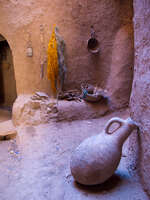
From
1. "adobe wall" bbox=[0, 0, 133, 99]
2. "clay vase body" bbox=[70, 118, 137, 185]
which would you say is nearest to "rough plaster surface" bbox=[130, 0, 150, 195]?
"clay vase body" bbox=[70, 118, 137, 185]

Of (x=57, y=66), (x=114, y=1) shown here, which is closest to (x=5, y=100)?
(x=57, y=66)

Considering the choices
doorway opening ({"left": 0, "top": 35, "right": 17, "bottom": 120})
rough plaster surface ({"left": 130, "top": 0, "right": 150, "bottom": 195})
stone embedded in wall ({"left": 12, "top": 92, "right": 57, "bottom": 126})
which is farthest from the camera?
doorway opening ({"left": 0, "top": 35, "right": 17, "bottom": 120})

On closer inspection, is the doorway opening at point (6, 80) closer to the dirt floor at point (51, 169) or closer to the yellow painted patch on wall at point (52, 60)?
the yellow painted patch on wall at point (52, 60)

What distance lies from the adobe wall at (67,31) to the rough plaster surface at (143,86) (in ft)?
7.34

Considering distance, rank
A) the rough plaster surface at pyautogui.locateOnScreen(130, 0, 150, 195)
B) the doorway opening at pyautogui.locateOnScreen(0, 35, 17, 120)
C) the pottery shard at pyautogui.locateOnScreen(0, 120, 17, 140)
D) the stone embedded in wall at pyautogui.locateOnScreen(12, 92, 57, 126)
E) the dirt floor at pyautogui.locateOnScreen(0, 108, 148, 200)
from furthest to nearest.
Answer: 1. the doorway opening at pyautogui.locateOnScreen(0, 35, 17, 120)
2. the stone embedded in wall at pyautogui.locateOnScreen(12, 92, 57, 126)
3. the pottery shard at pyautogui.locateOnScreen(0, 120, 17, 140)
4. the dirt floor at pyautogui.locateOnScreen(0, 108, 148, 200)
5. the rough plaster surface at pyautogui.locateOnScreen(130, 0, 150, 195)

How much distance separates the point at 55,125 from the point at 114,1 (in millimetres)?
2947

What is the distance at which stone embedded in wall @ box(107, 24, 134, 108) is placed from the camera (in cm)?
→ 366

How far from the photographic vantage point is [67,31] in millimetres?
3717

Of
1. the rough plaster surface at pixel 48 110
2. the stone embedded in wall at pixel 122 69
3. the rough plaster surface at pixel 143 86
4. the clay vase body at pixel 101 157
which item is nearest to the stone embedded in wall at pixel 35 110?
the rough plaster surface at pixel 48 110

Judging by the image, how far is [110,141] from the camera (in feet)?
4.97

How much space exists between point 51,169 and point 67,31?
2.88m

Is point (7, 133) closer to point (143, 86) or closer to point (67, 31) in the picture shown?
point (67, 31)

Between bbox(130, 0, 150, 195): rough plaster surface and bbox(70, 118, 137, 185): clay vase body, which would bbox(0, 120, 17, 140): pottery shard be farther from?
bbox(130, 0, 150, 195): rough plaster surface

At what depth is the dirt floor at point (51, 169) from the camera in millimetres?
1541
